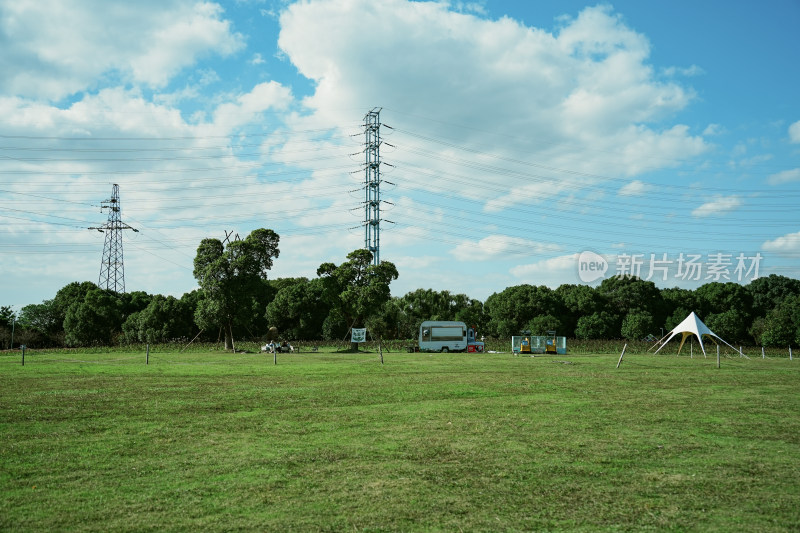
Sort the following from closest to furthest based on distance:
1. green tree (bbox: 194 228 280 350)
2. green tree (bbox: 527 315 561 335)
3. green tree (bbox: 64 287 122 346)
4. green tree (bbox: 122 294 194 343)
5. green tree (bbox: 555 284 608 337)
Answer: green tree (bbox: 194 228 280 350) → green tree (bbox: 122 294 194 343) → green tree (bbox: 64 287 122 346) → green tree (bbox: 527 315 561 335) → green tree (bbox: 555 284 608 337)

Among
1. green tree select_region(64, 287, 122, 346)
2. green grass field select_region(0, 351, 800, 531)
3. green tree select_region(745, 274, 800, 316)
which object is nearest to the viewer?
green grass field select_region(0, 351, 800, 531)

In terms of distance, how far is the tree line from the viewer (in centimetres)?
6003

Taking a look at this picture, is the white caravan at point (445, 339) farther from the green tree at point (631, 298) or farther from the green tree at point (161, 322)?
the green tree at point (631, 298)

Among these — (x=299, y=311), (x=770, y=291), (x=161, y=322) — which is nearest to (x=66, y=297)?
(x=161, y=322)

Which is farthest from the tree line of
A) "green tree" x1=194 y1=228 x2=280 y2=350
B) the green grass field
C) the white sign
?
the green grass field

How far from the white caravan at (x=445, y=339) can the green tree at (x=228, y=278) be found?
17834 mm

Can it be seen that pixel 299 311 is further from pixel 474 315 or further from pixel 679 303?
pixel 679 303

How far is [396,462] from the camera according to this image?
8.91m

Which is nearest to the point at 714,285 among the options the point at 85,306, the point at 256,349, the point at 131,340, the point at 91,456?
the point at 256,349

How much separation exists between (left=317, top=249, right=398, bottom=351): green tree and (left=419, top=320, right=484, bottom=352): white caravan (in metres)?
6.35

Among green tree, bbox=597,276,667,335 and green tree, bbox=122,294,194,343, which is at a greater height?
green tree, bbox=597,276,667,335

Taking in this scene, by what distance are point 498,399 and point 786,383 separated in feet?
46.3

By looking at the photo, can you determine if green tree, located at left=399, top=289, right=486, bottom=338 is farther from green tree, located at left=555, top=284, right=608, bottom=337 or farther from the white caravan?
the white caravan

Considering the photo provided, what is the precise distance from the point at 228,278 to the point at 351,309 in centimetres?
1303
